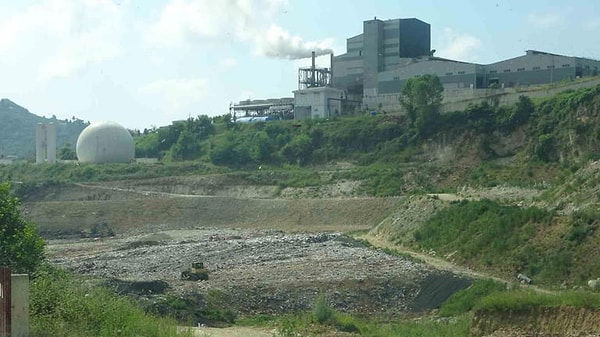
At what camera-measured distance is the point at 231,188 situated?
3027 inches

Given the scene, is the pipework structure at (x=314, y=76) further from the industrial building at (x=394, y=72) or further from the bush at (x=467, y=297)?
the bush at (x=467, y=297)

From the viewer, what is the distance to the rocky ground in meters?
32.8

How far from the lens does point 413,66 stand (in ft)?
279

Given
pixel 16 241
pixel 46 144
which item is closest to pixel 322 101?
pixel 46 144

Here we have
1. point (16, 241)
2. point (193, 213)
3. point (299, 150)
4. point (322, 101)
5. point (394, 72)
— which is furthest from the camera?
point (322, 101)

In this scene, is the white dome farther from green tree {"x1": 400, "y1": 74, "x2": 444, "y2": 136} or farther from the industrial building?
green tree {"x1": 400, "y1": 74, "x2": 444, "y2": 136}

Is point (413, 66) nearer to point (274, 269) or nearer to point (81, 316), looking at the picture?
point (274, 269)

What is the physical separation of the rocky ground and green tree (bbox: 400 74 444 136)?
22.0m

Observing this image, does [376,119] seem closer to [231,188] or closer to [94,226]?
[231,188]

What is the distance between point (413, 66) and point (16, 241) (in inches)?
2513

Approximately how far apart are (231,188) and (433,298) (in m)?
45.6

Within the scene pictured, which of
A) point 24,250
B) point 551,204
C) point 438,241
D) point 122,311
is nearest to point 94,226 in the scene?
point 438,241

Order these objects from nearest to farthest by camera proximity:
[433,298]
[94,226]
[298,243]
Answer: [433,298] < [298,243] < [94,226]

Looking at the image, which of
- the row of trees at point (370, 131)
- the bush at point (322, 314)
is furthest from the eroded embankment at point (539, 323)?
the row of trees at point (370, 131)
